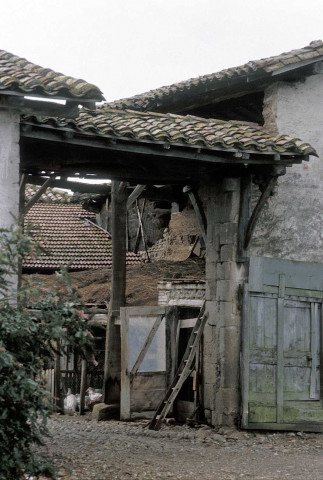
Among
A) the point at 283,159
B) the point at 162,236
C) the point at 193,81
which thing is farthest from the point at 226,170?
the point at 162,236

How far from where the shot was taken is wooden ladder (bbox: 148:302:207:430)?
37.0ft

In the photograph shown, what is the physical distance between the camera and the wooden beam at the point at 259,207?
1096 cm

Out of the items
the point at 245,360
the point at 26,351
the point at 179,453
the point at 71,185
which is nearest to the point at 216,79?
the point at 71,185

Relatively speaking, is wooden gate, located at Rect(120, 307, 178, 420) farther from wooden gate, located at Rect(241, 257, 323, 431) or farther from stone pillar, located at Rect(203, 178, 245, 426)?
wooden gate, located at Rect(241, 257, 323, 431)

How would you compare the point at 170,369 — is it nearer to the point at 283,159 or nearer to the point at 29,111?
the point at 283,159

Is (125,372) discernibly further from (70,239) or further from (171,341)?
(70,239)

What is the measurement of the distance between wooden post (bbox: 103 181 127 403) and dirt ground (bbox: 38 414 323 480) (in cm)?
112

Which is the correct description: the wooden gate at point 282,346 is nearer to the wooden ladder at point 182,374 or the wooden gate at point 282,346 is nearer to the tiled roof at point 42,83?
the wooden ladder at point 182,374

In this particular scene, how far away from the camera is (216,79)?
11.7m

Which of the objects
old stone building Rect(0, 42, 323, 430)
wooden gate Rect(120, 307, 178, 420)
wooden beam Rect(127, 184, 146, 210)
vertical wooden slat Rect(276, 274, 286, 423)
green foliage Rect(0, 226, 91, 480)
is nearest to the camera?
green foliage Rect(0, 226, 91, 480)

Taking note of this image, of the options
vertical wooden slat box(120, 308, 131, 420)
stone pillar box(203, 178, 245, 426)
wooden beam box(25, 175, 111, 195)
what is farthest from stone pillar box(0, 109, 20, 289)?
vertical wooden slat box(120, 308, 131, 420)

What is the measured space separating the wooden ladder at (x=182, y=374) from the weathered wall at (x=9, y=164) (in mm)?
3807

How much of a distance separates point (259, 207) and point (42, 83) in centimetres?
369

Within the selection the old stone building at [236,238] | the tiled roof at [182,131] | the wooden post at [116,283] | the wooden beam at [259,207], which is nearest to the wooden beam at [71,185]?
the old stone building at [236,238]
